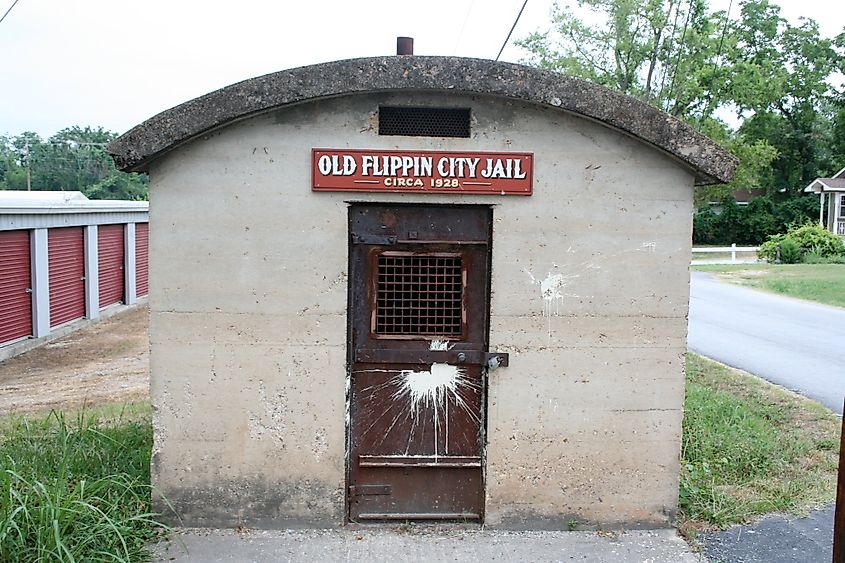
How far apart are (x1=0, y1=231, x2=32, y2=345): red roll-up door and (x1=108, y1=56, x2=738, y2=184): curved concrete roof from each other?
37.7 feet

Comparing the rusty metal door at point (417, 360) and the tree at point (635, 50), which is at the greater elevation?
the tree at point (635, 50)

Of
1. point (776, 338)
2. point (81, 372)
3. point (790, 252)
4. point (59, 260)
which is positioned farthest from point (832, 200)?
point (81, 372)

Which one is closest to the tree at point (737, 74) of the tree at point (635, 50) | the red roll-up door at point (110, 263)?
the tree at point (635, 50)

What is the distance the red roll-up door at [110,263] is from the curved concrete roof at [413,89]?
55.1ft

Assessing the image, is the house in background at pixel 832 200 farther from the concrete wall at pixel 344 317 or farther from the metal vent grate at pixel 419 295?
the metal vent grate at pixel 419 295

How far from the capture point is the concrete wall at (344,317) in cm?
548

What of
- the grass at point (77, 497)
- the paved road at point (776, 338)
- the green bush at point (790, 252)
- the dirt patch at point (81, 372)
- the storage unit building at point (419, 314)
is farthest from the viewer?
the green bush at point (790, 252)

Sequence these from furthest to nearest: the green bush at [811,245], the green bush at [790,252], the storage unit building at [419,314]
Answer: the green bush at [811,245] → the green bush at [790,252] → the storage unit building at [419,314]

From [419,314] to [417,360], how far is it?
1.03 ft

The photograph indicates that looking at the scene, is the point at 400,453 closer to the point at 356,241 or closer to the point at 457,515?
the point at 457,515

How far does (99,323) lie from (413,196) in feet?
55.0

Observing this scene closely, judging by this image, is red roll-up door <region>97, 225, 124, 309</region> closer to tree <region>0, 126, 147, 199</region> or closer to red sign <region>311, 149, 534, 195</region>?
red sign <region>311, 149, 534, 195</region>

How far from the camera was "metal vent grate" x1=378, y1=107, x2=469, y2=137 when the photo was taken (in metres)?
5.54

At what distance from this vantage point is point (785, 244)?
114 feet
